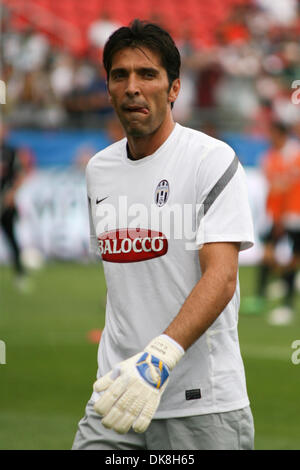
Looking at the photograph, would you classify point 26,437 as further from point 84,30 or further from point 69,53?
point 84,30

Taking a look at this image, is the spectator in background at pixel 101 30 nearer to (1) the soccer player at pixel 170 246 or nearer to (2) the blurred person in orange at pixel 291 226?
(2) the blurred person in orange at pixel 291 226

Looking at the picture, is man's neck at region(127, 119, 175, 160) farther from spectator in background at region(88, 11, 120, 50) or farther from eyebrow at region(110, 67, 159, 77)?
spectator in background at region(88, 11, 120, 50)

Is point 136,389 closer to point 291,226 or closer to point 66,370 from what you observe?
point 66,370

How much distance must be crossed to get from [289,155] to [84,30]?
11783 millimetres

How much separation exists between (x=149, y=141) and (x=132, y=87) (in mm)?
242

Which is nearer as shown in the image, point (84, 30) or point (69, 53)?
point (69, 53)

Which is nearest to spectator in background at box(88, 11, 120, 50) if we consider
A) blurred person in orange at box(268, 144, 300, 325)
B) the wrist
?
blurred person in orange at box(268, 144, 300, 325)

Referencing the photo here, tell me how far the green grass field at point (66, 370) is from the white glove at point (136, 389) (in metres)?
3.26

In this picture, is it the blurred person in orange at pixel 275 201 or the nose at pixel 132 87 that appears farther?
the blurred person in orange at pixel 275 201

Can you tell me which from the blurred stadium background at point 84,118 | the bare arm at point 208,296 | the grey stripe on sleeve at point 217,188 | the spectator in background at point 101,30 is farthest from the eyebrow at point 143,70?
the spectator in background at point 101,30

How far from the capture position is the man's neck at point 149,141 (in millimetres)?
3652

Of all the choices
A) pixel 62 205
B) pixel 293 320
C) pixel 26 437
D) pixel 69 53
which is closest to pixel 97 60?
pixel 69 53

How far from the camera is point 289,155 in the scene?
1248 centimetres

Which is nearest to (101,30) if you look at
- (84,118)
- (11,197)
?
(84,118)
